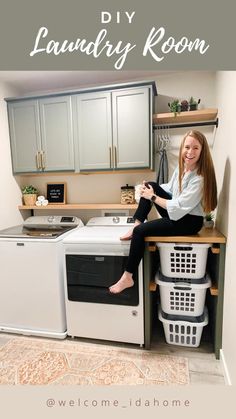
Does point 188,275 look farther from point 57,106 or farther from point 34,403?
point 57,106

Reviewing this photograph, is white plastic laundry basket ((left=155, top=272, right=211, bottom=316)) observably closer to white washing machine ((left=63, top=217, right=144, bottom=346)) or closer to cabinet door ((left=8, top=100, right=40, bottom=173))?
white washing machine ((left=63, top=217, right=144, bottom=346))

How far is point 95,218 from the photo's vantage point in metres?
2.47

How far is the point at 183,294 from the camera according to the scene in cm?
177

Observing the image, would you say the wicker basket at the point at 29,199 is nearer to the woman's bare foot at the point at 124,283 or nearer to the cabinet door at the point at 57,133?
the cabinet door at the point at 57,133

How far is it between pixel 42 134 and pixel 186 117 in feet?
4.66

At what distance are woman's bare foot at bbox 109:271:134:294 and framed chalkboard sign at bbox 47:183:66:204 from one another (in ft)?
4.13

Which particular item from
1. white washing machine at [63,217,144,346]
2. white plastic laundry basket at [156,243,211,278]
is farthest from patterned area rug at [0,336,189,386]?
white plastic laundry basket at [156,243,211,278]

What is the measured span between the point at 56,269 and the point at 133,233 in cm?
73

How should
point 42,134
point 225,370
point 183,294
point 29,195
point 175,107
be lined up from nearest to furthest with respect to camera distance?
point 225,370, point 183,294, point 175,107, point 42,134, point 29,195

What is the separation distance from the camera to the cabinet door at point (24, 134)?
2.34 m

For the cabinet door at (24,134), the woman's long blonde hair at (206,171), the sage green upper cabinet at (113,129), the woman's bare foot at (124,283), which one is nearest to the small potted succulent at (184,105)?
the sage green upper cabinet at (113,129)

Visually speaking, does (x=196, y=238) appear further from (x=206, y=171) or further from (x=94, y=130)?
(x=94, y=130)

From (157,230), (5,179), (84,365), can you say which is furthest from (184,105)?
(84,365)

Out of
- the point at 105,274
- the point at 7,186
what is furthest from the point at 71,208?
the point at 105,274
